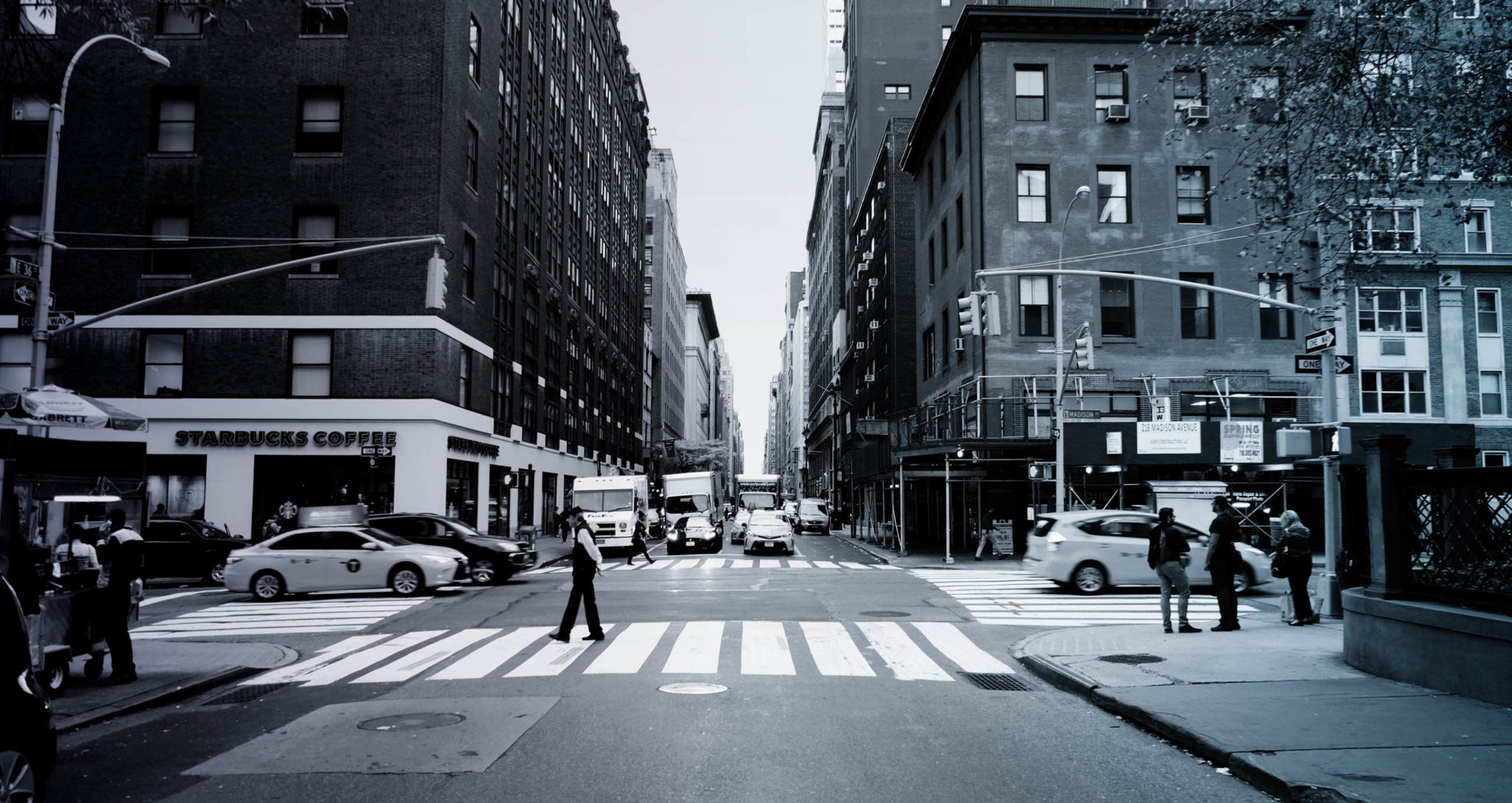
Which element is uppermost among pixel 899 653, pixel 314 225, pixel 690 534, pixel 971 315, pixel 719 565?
pixel 314 225

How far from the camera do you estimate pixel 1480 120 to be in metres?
11.1

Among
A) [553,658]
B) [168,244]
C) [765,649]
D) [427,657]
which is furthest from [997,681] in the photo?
[168,244]

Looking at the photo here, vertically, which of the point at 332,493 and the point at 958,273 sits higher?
the point at 958,273

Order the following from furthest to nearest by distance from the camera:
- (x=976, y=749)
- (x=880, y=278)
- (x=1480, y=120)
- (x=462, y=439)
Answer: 1. (x=880, y=278)
2. (x=462, y=439)
3. (x=1480, y=120)
4. (x=976, y=749)

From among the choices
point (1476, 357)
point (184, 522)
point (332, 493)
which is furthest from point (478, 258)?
point (1476, 357)

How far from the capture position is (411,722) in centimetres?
913

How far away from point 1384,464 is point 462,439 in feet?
104

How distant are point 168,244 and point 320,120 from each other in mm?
6469

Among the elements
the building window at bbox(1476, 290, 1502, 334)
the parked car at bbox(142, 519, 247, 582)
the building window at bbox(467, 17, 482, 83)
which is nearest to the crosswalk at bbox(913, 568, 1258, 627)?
the parked car at bbox(142, 519, 247, 582)

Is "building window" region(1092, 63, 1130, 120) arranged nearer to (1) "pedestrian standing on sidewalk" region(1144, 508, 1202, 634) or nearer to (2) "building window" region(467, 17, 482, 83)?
(2) "building window" region(467, 17, 482, 83)

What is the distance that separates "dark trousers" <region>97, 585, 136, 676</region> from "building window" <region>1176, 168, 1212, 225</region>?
35.0 metres

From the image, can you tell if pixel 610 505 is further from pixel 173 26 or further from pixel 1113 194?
pixel 173 26

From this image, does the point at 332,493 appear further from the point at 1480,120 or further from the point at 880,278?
the point at 880,278

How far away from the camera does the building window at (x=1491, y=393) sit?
41.6 meters
